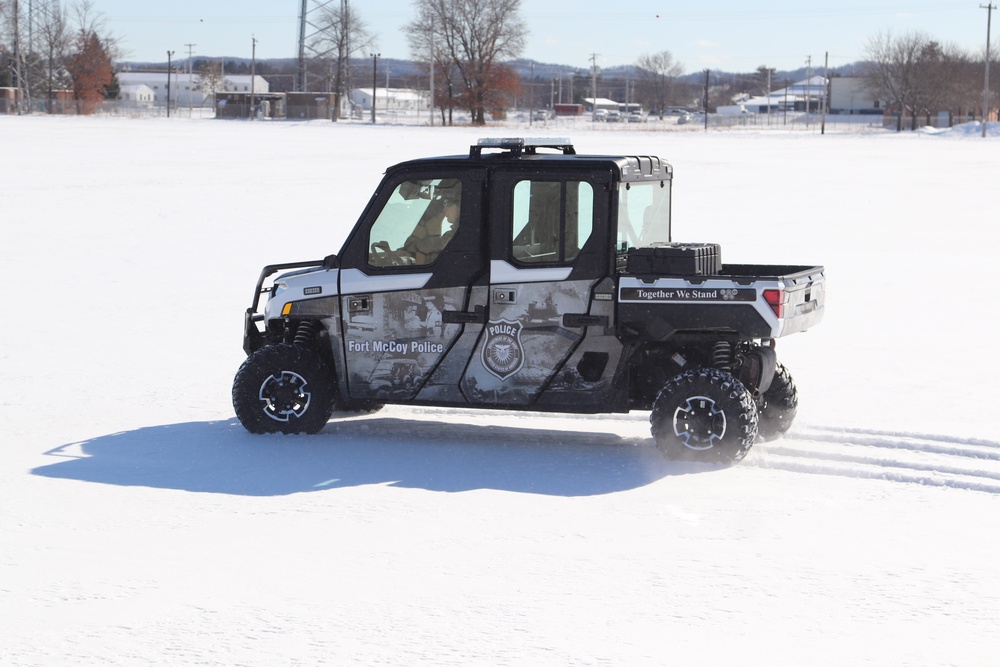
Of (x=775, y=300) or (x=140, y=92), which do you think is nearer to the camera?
(x=775, y=300)

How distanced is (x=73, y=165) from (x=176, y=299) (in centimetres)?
1812

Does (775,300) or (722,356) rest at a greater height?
(775,300)

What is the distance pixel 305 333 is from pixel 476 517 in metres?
2.36

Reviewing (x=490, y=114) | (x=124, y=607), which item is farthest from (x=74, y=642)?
(x=490, y=114)

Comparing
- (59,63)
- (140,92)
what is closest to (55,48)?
(59,63)

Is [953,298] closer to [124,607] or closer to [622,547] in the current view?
[622,547]

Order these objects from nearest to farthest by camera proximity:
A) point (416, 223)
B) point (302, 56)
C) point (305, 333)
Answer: point (416, 223), point (305, 333), point (302, 56)

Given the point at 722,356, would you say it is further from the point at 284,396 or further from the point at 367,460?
the point at 284,396

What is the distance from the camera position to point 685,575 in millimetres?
5539

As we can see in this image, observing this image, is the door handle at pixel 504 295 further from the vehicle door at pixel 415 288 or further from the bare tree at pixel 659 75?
the bare tree at pixel 659 75

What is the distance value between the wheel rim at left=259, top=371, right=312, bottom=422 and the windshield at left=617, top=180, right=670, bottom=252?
225 cm

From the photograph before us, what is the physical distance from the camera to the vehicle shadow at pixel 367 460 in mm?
7090

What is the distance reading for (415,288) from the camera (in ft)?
25.8

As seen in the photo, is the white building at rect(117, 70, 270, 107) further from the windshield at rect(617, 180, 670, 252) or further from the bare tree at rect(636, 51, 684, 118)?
the windshield at rect(617, 180, 670, 252)
